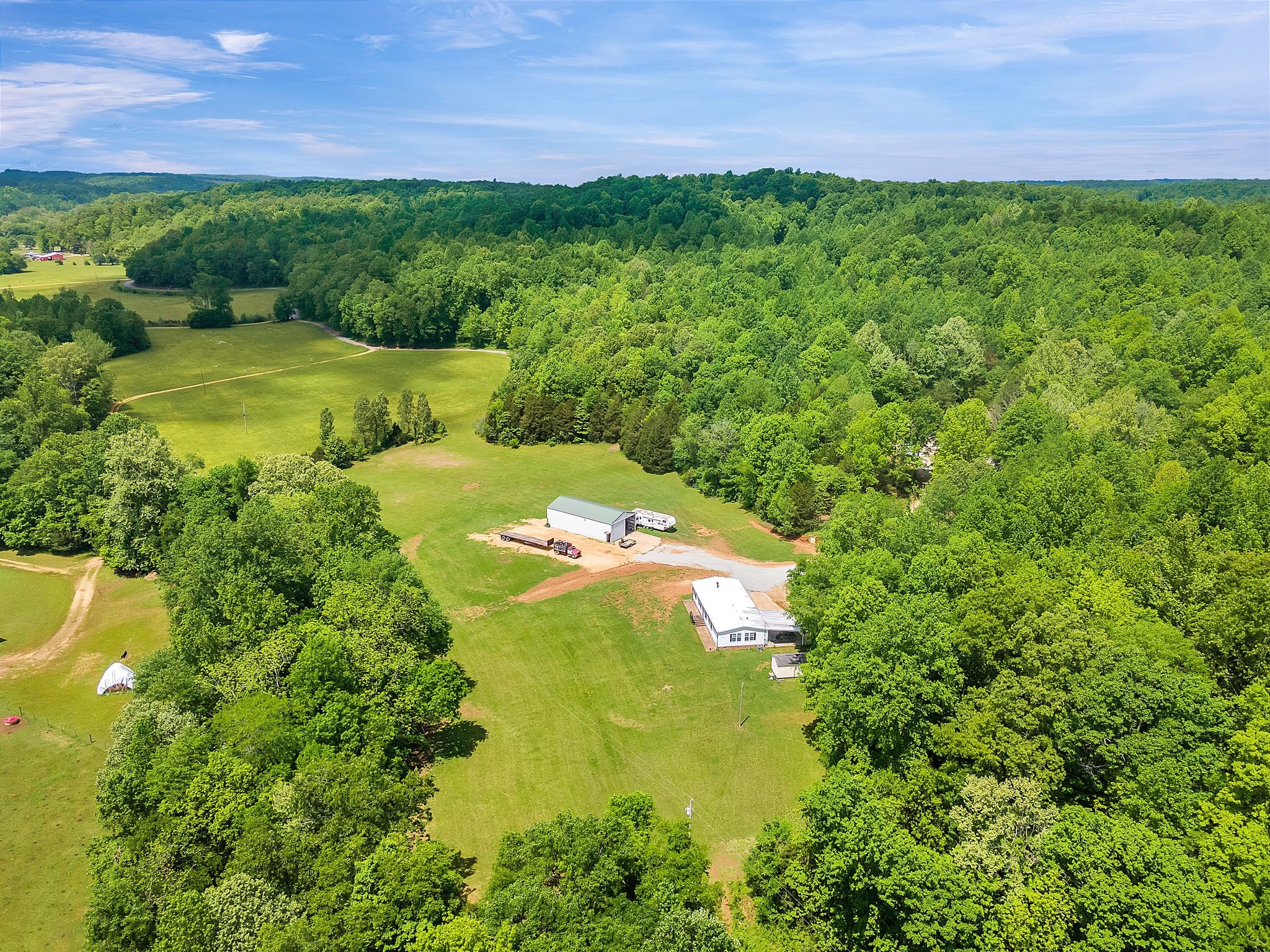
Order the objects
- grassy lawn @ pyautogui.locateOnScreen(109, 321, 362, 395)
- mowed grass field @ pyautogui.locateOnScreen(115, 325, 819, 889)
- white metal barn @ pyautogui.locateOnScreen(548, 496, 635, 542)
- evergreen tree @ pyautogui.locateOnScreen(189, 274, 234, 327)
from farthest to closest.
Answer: evergreen tree @ pyautogui.locateOnScreen(189, 274, 234, 327) → grassy lawn @ pyautogui.locateOnScreen(109, 321, 362, 395) → white metal barn @ pyautogui.locateOnScreen(548, 496, 635, 542) → mowed grass field @ pyautogui.locateOnScreen(115, 325, 819, 889)

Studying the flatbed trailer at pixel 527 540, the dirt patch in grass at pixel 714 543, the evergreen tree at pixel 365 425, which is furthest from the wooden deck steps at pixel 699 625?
the evergreen tree at pixel 365 425

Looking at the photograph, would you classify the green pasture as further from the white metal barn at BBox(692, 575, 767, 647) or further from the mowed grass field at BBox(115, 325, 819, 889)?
the white metal barn at BBox(692, 575, 767, 647)

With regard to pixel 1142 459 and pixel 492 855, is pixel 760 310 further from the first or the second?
pixel 492 855

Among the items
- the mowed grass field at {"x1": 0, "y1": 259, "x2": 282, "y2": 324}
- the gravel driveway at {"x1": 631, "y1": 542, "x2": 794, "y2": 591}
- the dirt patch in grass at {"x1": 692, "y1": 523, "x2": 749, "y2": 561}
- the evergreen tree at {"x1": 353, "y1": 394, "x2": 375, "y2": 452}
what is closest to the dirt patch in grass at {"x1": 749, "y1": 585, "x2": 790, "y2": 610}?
the gravel driveway at {"x1": 631, "y1": 542, "x2": 794, "y2": 591}

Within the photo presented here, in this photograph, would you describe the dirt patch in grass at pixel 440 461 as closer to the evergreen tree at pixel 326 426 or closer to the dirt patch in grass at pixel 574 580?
the evergreen tree at pixel 326 426

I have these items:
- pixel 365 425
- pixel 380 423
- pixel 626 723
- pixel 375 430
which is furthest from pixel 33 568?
pixel 626 723

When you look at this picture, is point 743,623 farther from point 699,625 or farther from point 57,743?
point 57,743

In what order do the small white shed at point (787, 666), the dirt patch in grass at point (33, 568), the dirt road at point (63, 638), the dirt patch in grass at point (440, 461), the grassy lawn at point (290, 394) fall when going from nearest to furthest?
the small white shed at point (787, 666)
the dirt road at point (63, 638)
the dirt patch in grass at point (33, 568)
the dirt patch in grass at point (440, 461)
the grassy lawn at point (290, 394)
